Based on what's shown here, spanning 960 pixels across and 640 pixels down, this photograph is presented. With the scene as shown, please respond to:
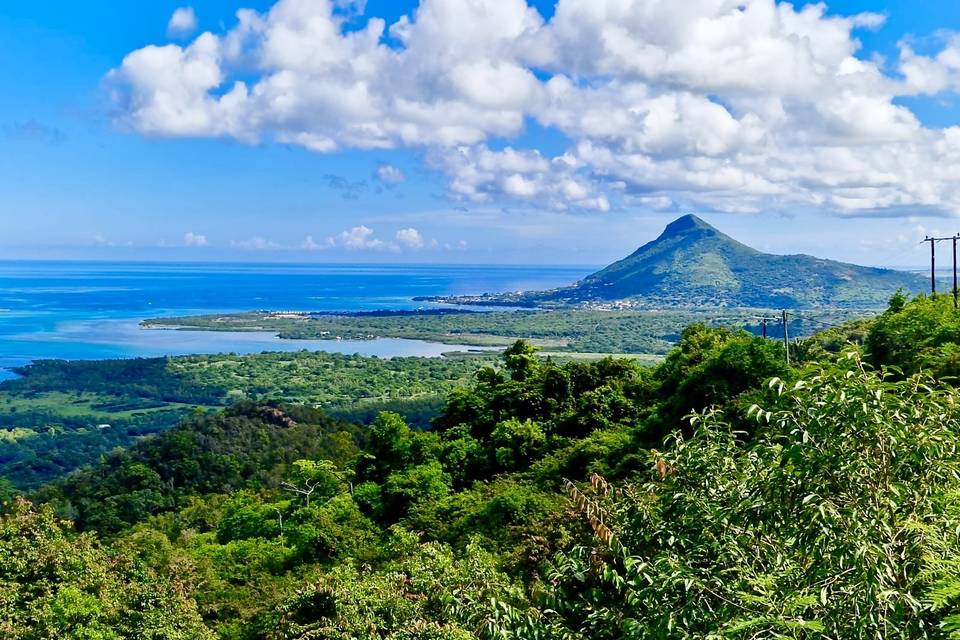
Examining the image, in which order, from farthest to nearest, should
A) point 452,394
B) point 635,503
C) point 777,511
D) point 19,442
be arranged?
point 19,442 < point 452,394 < point 635,503 < point 777,511

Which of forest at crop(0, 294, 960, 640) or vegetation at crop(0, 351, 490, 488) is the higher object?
forest at crop(0, 294, 960, 640)

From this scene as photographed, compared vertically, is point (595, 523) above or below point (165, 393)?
above

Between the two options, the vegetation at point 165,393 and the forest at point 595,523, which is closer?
the forest at point 595,523

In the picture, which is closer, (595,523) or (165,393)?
(595,523)

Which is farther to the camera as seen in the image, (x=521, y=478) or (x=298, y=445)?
(x=298, y=445)

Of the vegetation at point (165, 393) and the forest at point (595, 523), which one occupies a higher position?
the forest at point (595, 523)

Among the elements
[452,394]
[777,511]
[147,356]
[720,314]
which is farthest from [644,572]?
[720,314]

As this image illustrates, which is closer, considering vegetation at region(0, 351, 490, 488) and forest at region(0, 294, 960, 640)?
forest at region(0, 294, 960, 640)

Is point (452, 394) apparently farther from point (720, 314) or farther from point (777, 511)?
point (720, 314)
